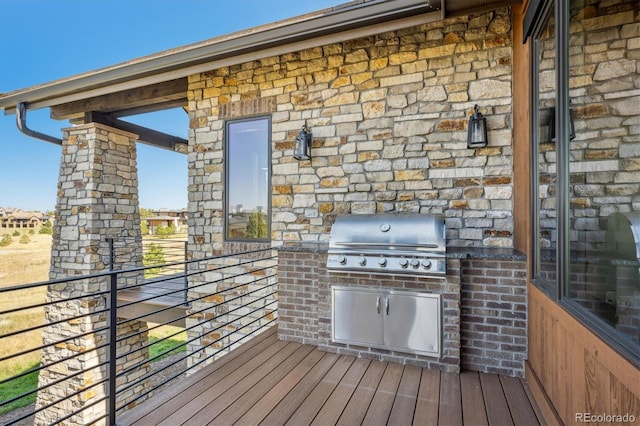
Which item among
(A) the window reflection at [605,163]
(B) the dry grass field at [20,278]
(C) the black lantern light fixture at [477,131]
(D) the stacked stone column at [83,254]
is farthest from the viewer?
(B) the dry grass field at [20,278]

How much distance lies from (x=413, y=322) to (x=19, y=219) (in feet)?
35.0

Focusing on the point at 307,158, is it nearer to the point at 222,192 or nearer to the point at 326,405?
the point at 222,192

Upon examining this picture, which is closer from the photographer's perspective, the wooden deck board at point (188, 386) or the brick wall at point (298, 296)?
the wooden deck board at point (188, 386)

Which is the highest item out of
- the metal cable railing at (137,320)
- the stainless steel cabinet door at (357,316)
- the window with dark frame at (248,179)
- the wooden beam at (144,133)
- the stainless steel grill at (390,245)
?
the wooden beam at (144,133)

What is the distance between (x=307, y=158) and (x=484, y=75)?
1.97 meters

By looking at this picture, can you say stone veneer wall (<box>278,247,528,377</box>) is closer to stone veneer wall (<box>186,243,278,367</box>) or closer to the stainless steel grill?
the stainless steel grill

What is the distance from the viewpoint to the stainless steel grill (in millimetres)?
2602

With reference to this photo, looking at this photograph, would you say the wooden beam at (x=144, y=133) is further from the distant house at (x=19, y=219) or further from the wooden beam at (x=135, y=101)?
the distant house at (x=19, y=219)

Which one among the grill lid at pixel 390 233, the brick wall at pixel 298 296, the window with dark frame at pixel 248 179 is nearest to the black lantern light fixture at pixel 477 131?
the grill lid at pixel 390 233

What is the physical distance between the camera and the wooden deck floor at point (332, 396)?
1998 mm

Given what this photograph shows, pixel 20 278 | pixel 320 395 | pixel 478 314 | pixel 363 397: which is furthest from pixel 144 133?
pixel 478 314

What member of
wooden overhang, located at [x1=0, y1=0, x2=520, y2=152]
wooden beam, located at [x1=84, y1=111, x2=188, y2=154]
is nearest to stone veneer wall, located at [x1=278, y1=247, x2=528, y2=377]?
wooden overhang, located at [x1=0, y1=0, x2=520, y2=152]

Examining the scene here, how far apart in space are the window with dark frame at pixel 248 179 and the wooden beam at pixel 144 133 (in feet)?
9.03

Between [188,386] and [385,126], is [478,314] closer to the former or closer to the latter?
[385,126]
